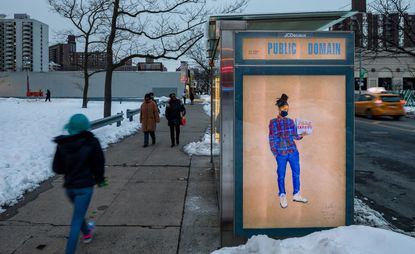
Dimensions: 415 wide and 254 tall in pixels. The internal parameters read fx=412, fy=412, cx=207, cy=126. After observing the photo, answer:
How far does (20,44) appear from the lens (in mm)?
96938

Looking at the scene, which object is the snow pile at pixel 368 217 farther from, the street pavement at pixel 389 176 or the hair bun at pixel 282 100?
the hair bun at pixel 282 100

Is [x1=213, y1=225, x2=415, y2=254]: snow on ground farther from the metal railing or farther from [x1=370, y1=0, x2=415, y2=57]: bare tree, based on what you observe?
[x1=370, y1=0, x2=415, y2=57]: bare tree

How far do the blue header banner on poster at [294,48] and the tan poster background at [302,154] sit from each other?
20 cm

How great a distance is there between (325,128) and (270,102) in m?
0.69

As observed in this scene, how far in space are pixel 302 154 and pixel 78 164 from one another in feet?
7.91

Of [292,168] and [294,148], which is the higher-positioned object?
[294,148]

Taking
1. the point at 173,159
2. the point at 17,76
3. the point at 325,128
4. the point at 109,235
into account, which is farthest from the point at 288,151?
the point at 17,76

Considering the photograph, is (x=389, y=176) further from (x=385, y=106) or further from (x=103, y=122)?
(x=385, y=106)

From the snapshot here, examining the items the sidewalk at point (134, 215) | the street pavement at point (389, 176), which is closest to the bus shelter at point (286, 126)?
the sidewalk at point (134, 215)

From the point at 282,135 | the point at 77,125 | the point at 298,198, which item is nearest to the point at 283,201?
the point at 298,198

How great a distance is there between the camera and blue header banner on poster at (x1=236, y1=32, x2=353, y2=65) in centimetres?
446

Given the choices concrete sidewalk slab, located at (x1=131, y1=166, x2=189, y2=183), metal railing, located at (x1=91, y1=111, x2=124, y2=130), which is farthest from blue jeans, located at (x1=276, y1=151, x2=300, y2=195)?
metal railing, located at (x1=91, y1=111, x2=124, y2=130)

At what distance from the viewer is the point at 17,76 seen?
69.6 m

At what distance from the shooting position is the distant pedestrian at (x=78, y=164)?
4086 millimetres
